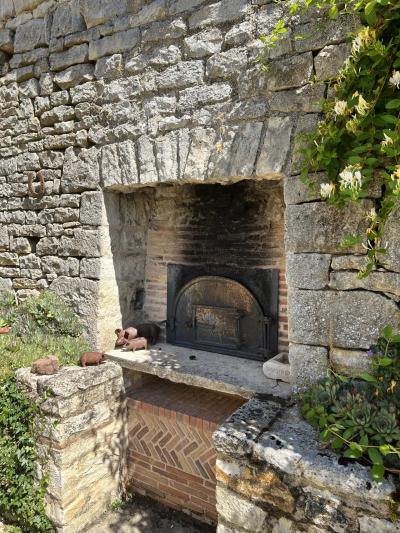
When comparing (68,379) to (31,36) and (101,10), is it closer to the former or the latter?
(101,10)

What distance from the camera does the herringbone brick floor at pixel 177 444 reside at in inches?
133

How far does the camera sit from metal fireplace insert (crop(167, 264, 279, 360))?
11.0 ft

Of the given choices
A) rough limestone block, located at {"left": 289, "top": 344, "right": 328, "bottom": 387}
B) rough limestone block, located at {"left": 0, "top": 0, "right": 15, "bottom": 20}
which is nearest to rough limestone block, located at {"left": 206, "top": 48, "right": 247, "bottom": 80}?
rough limestone block, located at {"left": 289, "top": 344, "right": 328, "bottom": 387}

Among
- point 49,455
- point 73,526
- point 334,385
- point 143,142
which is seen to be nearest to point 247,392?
point 334,385

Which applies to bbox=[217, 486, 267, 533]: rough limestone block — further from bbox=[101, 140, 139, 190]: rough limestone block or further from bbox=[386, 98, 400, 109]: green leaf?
bbox=[101, 140, 139, 190]: rough limestone block

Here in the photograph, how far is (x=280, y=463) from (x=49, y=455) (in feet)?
6.98

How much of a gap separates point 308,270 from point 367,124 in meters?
0.93

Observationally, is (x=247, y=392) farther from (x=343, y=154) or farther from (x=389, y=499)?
(x=343, y=154)

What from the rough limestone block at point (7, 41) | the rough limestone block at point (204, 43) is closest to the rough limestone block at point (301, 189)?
the rough limestone block at point (204, 43)

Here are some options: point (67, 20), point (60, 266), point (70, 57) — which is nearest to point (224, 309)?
point (60, 266)

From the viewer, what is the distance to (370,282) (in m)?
2.22

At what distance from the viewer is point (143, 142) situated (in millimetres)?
3109

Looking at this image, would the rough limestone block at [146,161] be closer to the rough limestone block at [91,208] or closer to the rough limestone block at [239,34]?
the rough limestone block at [91,208]

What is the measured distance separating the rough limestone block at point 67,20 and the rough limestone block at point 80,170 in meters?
1.16
